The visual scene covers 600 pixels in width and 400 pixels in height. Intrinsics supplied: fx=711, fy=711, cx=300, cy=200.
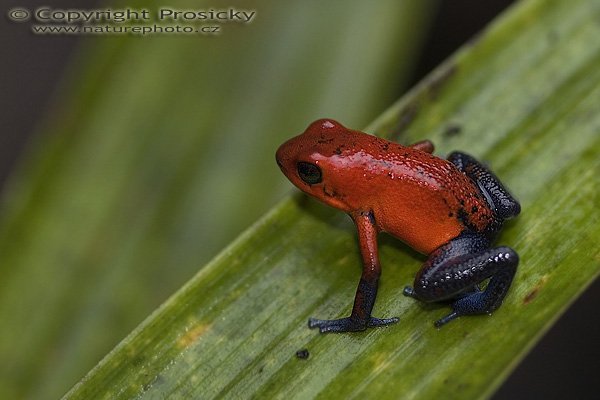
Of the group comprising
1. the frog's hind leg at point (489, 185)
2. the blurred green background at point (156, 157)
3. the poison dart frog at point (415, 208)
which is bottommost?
the blurred green background at point (156, 157)

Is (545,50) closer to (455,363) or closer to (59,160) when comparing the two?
(455,363)

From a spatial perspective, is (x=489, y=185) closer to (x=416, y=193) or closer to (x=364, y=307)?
(x=416, y=193)

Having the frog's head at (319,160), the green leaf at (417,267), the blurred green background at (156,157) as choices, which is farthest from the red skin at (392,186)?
the blurred green background at (156,157)

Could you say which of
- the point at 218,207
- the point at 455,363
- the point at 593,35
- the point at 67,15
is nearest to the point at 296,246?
the point at 218,207

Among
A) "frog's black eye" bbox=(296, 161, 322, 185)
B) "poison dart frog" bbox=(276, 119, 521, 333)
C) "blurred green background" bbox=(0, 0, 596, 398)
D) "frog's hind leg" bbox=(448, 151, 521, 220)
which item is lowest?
"blurred green background" bbox=(0, 0, 596, 398)

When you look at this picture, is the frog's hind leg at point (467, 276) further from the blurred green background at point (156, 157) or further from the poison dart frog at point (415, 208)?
the blurred green background at point (156, 157)

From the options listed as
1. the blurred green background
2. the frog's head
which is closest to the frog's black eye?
the frog's head

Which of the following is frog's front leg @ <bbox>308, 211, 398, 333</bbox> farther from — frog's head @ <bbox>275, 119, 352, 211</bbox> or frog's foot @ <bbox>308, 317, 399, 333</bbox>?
frog's head @ <bbox>275, 119, 352, 211</bbox>
